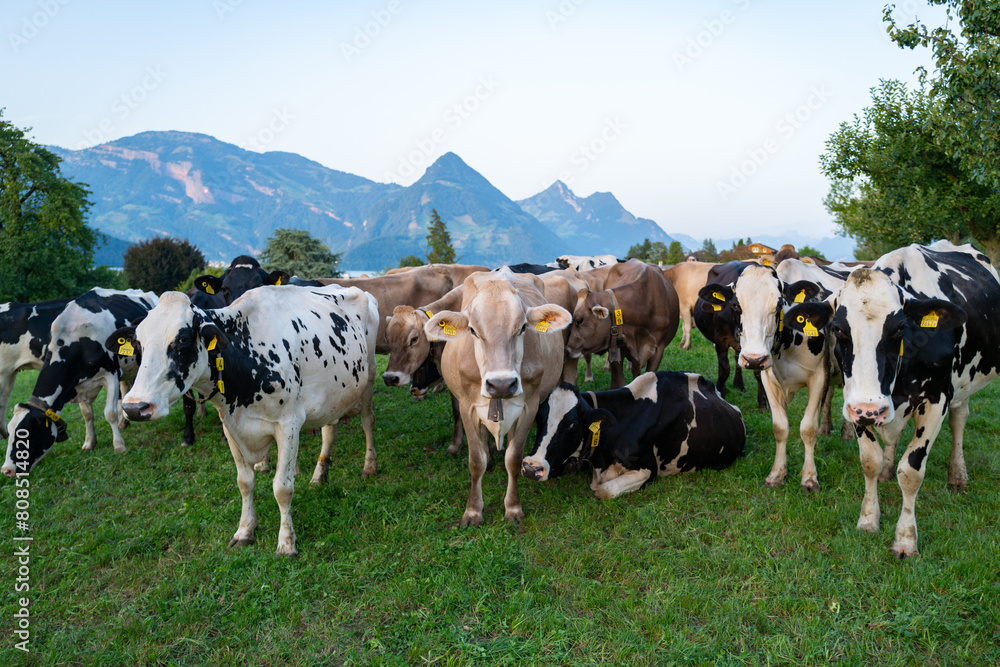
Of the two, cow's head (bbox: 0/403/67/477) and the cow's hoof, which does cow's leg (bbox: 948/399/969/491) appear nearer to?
the cow's hoof

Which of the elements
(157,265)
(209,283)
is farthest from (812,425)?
(157,265)

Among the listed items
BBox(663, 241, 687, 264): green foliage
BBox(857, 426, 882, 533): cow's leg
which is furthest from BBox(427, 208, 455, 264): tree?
BBox(857, 426, 882, 533): cow's leg

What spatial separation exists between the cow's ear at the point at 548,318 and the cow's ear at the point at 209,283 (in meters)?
4.62

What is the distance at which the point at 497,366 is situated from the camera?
451 centimetres

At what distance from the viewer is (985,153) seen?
1466 centimetres

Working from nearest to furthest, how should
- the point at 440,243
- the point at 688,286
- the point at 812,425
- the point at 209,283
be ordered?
the point at 812,425
the point at 209,283
the point at 688,286
the point at 440,243

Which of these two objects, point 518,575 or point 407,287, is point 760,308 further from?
point 407,287

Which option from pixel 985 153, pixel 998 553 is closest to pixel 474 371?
pixel 998 553

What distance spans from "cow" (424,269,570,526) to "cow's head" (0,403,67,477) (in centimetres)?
485

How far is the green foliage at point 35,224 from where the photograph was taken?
30734 millimetres

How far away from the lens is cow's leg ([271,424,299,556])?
4.63 metres

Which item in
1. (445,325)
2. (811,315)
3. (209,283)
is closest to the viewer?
(811,315)

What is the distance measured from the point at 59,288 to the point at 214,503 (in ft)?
115

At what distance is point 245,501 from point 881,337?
510cm
